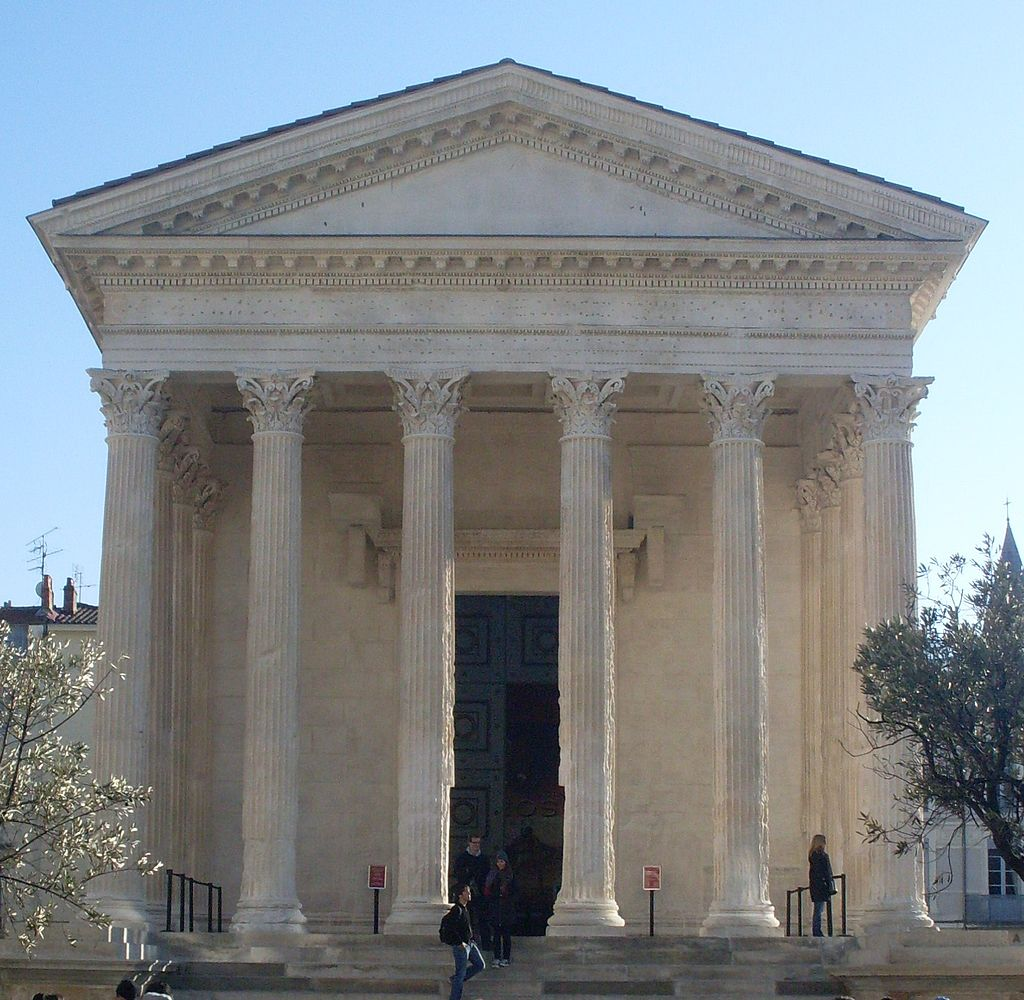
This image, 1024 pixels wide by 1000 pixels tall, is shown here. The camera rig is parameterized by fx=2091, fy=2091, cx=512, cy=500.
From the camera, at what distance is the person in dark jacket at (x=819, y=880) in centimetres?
3128

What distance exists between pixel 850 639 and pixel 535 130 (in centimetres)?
959

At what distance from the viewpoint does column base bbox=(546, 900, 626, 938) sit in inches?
1195

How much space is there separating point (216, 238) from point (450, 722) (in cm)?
826

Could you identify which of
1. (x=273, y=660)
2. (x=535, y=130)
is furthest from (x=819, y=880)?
(x=535, y=130)

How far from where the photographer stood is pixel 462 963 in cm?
2700

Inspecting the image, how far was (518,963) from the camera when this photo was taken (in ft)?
96.4

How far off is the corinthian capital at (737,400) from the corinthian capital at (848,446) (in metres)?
1.64

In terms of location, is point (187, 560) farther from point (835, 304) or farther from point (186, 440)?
point (835, 304)

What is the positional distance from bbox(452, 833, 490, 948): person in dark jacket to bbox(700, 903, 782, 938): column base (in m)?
3.29

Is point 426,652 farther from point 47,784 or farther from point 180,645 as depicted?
point 47,784

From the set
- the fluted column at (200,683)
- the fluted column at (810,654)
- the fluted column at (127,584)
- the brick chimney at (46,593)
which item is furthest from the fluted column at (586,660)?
the brick chimney at (46,593)

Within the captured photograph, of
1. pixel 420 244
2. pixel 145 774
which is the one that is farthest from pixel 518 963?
pixel 420 244

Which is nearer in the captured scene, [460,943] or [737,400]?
[460,943]

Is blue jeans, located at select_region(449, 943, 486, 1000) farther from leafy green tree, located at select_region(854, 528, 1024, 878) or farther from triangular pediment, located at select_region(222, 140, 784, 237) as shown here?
triangular pediment, located at select_region(222, 140, 784, 237)
